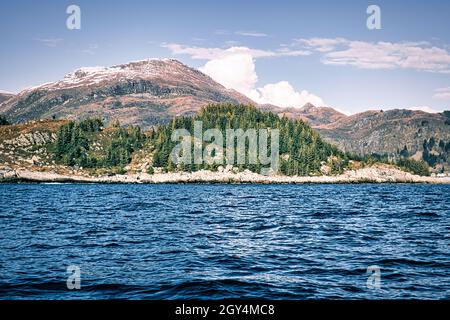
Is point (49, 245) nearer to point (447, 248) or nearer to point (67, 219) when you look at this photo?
point (67, 219)

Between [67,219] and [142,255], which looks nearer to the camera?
[142,255]

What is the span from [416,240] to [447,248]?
10.6ft

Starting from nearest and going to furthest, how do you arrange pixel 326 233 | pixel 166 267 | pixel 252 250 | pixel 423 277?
pixel 423 277 < pixel 166 267 < pixel 252 250 < pixel 326 233

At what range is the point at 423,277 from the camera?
62.3 ft

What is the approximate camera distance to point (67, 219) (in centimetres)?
4344

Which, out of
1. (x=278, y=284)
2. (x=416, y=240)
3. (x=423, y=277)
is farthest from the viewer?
(x=416, y=240)

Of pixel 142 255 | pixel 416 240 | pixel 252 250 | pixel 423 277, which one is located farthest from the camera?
pixel 416 240

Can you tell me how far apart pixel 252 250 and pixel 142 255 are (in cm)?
702
